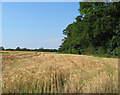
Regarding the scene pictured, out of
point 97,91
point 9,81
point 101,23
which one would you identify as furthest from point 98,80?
point 101,23

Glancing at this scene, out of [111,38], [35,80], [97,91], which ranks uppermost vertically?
[111,38]

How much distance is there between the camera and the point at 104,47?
18.3 metres

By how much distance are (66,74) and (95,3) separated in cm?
1844

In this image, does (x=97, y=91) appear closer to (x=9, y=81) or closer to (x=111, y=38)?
(x=9, y=81)

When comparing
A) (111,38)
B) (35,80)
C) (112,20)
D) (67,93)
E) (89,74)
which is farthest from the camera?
(111,38)

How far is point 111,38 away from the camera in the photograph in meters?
17.4

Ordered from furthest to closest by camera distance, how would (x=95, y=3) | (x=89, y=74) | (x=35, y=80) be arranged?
1. (x=95, y=3)
2. (x=89, y=74)
3. (x=35, y=80)

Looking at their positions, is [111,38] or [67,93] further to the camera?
[111,38]

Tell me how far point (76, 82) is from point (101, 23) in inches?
576

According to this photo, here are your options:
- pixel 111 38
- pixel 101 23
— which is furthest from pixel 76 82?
pixel 111 38

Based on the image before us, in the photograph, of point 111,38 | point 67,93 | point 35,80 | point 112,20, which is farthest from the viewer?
point 111,38

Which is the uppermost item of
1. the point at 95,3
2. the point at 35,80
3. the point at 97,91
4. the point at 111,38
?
the point at 95,3

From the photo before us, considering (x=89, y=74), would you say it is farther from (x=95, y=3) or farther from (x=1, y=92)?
(x=95, y=3)

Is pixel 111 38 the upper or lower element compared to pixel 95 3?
lower
